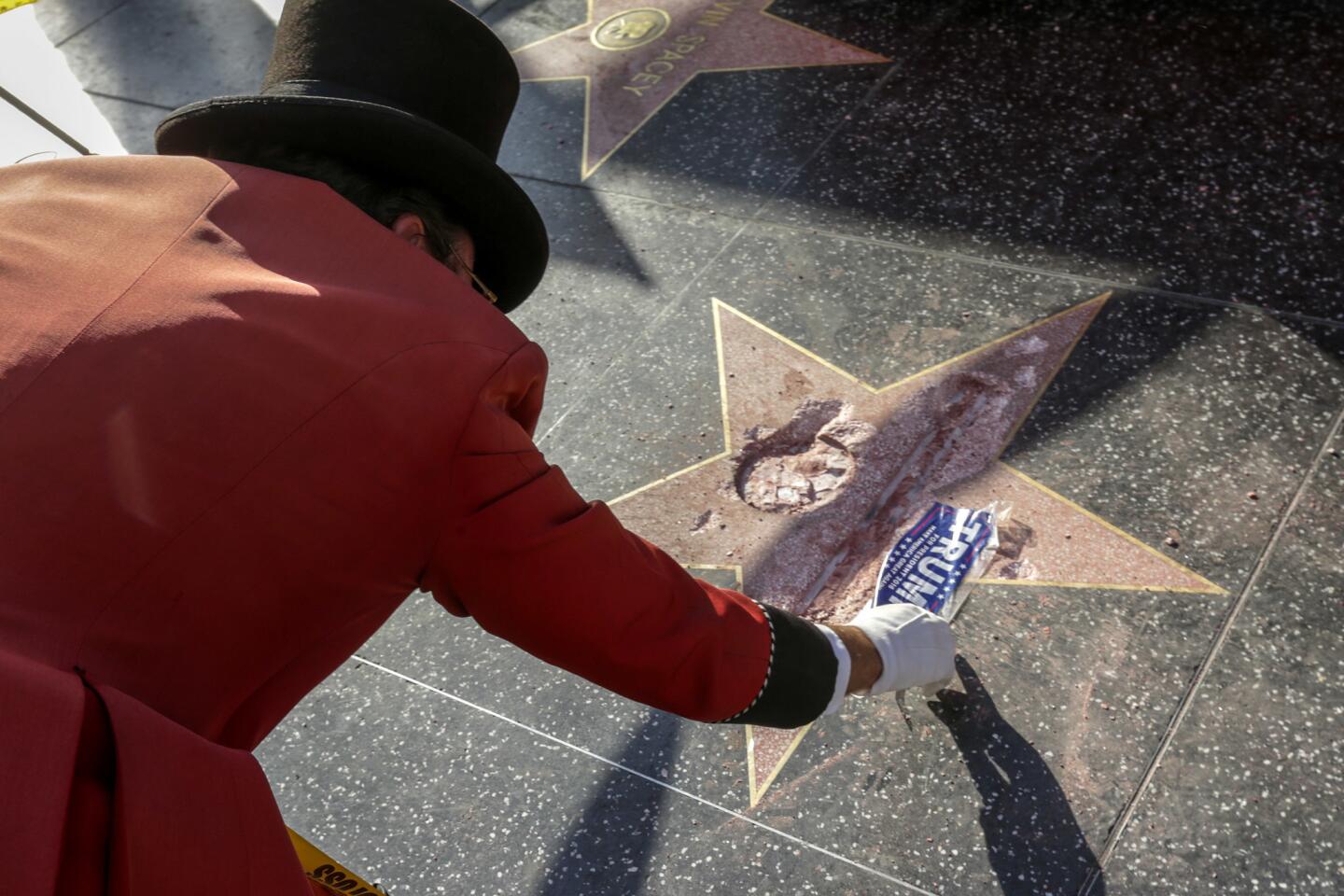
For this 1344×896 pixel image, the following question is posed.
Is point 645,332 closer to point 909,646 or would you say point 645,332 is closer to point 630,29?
point 909,646

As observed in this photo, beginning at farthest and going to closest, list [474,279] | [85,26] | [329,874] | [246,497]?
[85,26]
[474,279]
[329,874]
[246,497]

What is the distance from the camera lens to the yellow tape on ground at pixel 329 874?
175cm

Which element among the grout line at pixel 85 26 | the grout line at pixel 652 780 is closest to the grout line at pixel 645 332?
the grout line at pixel 652 780

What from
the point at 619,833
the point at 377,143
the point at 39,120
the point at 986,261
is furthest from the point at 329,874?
the point at 39,120

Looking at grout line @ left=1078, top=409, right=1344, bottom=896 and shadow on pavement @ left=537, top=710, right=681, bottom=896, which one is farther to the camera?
shadow on pavement @ left=537, top=710, right=681, bottom=896

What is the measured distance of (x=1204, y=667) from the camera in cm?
218

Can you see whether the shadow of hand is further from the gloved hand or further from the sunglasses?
the sunglasses

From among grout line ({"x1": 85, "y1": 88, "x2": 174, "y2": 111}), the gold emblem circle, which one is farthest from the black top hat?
grout line ({"x1": 85, "y1": 88, "x2": 174, "y2": 111})

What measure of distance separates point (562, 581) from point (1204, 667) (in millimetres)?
1359

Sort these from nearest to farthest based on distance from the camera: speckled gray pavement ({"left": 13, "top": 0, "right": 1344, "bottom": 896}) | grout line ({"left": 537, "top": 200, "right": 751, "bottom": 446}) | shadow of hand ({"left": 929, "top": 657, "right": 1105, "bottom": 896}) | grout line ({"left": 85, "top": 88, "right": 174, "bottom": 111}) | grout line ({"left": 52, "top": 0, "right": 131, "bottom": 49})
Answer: shadow of hand ({"left": 929, "top": 657, "right": 1105, "bottom": 896}) → speckled gray pavement ({"left": 13, "top": 0, "right": 1344, "bottom": 896}) → grout line ({"left": 537, "top": 200, "right": 751, "bottom": 446}) → grout line ({"left": 85, "top": 88, "right": 174, "bottom": 111}) → grout line ({"left": 52, "top": 0, "right": 131, "bottom": 49})

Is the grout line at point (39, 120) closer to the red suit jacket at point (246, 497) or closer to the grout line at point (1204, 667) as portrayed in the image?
the red suit jacket at point (246, 497)

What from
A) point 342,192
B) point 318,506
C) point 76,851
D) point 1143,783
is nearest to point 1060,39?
point 1143,783

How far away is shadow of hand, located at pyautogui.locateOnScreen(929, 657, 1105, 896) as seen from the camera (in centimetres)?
197

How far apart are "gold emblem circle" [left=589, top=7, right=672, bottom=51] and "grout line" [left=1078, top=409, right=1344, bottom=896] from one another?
297 cm
